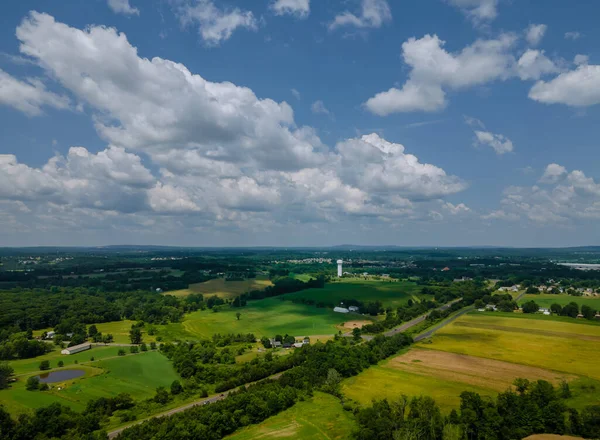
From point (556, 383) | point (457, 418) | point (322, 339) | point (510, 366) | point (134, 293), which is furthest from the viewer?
point (134, 293)

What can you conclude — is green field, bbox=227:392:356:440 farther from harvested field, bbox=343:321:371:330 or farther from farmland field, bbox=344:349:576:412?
harvested field, bbox=343:321:371:330

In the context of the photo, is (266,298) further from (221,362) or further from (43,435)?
(43,435)

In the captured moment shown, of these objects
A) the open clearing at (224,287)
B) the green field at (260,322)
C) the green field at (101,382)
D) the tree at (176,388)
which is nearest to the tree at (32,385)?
the green field at (101,382)

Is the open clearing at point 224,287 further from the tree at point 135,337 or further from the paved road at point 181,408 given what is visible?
the paved road at point 181,408

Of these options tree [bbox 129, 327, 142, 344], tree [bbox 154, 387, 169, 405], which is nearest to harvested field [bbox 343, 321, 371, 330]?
tree [bbox 129, 327, 142, 344]

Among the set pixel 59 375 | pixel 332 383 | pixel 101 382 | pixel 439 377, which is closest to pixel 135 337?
pixel 59 375

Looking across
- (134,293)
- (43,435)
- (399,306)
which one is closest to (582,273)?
(399,306)
